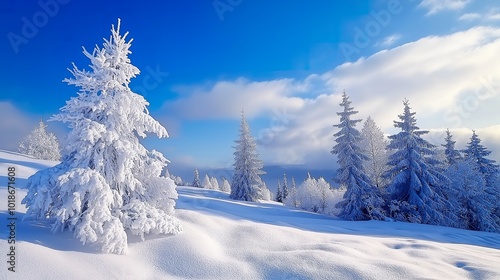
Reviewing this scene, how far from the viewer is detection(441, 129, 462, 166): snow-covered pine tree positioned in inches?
1297

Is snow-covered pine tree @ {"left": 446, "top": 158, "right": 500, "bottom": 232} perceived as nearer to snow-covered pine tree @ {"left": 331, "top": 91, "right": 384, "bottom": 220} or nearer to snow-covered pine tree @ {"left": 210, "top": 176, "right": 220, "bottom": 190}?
snow-covered pine tree @ {"left": 331, "top": 91, "right": 384, "bottom": 220}

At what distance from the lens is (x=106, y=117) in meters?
9.31

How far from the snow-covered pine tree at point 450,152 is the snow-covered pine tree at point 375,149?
9.78 meters

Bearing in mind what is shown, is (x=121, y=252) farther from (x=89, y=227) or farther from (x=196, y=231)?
(x=196, y=231)

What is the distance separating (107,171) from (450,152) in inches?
1505

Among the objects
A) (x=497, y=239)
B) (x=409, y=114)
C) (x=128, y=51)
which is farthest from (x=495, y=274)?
(x=409, y=114)

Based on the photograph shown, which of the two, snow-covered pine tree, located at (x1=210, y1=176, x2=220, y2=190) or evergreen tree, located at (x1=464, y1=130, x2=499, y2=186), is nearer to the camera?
evergreen tree, located at (x1=464, y1=130, x2=499, y2=186)

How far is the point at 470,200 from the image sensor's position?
25.8m

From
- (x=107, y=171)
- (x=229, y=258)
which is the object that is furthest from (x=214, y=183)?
(x=229, y=258)

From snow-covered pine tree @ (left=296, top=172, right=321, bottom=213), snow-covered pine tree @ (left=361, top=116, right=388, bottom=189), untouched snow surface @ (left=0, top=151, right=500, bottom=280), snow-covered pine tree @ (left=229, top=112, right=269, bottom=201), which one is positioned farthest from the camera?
snow-covered pine tree @ (left=296, top=172, right=321, bottom=213)

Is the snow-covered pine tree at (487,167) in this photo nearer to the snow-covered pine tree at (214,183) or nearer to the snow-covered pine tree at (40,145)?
the snow-covered pine tree at (40,145)

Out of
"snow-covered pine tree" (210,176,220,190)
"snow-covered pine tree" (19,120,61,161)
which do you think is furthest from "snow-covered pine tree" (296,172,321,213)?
"snow-covered pine tree" (19,120,61,161)

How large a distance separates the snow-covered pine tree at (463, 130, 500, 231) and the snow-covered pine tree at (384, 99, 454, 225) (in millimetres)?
7422

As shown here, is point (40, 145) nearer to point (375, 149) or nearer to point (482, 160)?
point (375, 149)
